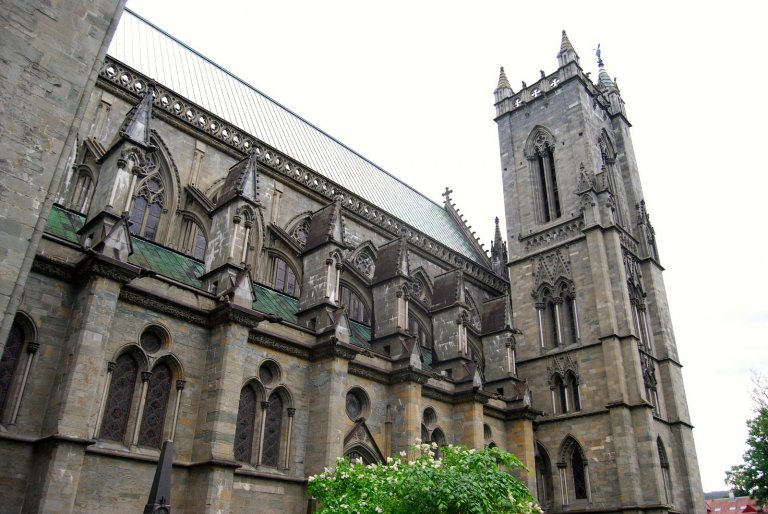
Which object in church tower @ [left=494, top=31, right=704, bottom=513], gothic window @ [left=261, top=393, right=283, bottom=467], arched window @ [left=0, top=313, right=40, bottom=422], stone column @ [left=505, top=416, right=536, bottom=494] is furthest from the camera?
church tower @ [left=494, top=31, right=704, bottom=513]

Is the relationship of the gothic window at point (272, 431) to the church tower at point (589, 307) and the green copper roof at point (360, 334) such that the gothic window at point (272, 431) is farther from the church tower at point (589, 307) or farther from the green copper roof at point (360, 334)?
the church tower at point (589, 307)

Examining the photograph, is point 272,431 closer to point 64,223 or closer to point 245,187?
point 245,187

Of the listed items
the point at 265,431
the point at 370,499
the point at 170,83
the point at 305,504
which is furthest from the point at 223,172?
the point at 370,499

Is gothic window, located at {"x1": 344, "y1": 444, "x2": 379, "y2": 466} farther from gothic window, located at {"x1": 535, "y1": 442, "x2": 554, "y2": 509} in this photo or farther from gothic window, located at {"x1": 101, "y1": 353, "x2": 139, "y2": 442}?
gothic window, located at {"x1": 535, "y1": 442, "x2": 554, "y2": 509}

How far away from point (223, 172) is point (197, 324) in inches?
355

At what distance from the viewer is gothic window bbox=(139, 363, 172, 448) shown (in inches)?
622

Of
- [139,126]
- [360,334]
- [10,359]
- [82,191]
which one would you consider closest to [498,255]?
[360,334]

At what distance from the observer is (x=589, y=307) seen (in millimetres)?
30484

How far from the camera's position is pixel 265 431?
60.8ft

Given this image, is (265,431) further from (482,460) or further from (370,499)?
(482,460)

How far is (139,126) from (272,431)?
9516 mm

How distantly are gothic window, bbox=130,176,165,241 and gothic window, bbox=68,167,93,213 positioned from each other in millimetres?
1489

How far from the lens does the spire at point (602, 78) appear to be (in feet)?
133

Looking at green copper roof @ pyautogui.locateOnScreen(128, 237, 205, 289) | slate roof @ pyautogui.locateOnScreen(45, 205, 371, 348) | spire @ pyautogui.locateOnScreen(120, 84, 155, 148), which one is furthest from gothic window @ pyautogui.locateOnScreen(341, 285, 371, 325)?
spire @ pyautogui.locateOnScreen(120, 84, 155, 148)
